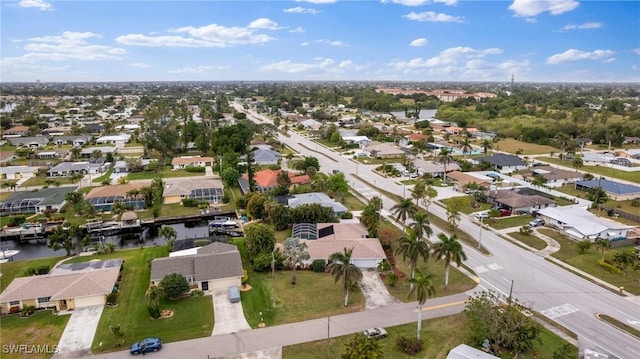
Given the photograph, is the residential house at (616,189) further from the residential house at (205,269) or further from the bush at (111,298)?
the bush at (111,298)

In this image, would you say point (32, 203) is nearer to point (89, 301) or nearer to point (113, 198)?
point (113, 198)

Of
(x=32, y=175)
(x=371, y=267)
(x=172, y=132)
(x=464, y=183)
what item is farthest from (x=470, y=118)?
(x=32, y=175)

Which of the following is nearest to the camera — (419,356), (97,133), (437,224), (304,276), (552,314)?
(419,356)

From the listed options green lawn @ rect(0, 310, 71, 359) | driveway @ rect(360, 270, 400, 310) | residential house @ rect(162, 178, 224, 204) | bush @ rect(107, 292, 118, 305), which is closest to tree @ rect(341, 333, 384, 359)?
driveway @ rect(360, 270, 400, 310)

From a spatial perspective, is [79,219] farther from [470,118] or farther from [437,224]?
[470,118]

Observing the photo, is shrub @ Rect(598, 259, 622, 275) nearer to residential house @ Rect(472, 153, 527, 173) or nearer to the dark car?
the dark car

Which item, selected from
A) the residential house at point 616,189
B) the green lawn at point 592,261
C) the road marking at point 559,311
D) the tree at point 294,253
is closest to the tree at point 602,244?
the green lawn at point 592,261
